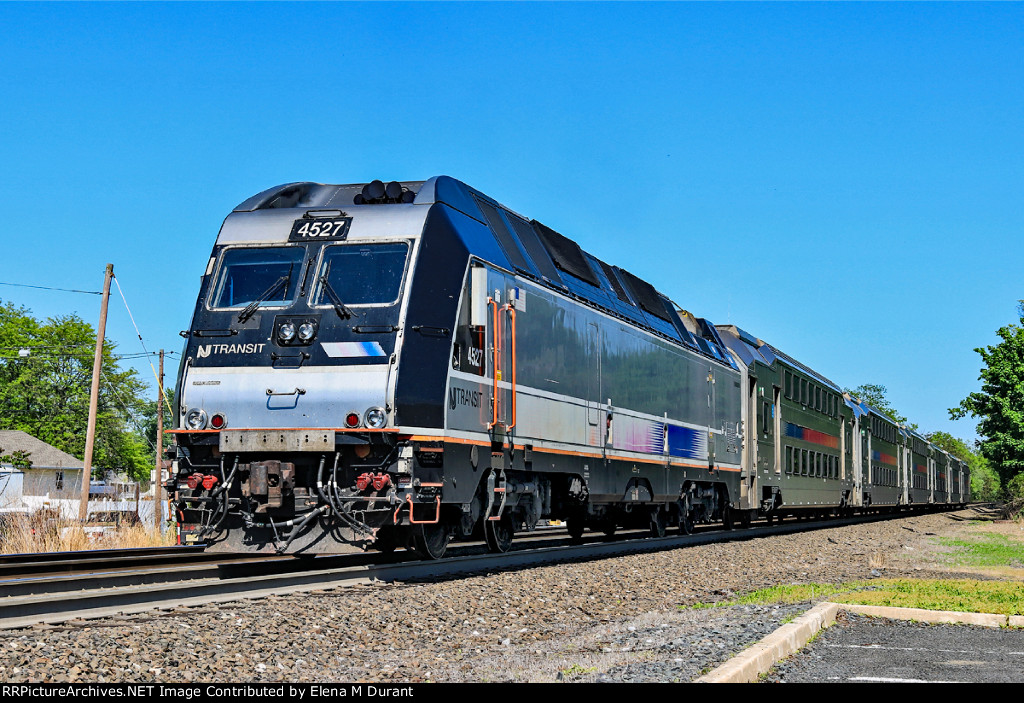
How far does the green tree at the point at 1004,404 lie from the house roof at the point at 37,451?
55.8 meters

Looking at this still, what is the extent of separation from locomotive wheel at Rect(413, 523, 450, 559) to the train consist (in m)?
0.03

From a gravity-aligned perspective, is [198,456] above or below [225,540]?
above

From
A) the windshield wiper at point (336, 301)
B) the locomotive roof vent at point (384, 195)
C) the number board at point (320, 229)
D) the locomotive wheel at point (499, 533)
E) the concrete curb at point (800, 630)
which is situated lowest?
the concrete curb at point (800, 630)

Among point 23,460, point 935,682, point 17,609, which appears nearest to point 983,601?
point 935,682

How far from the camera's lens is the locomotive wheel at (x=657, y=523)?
20.2 metres

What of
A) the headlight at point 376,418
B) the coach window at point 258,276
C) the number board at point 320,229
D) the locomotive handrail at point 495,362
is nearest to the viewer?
the headlight at point 376,418

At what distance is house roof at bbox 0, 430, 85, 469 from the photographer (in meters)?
70.8

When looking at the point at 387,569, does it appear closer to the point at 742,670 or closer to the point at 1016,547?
the point at 742,670

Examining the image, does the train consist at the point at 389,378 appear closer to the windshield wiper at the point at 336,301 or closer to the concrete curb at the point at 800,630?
the windshield wiper at the point at 336,301

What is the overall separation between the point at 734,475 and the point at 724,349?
2820mm

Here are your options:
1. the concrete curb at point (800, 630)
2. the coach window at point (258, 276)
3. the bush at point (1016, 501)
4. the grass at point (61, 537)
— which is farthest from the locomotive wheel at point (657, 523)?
the bush at point (1016, 501)

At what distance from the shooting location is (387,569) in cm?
1185

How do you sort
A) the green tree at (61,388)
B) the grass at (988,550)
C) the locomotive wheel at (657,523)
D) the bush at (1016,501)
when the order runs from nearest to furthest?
1. the grass at (988,550)
2. the locomotive wheel at (657,523)
3. the bush at (1016,501)
4. the green tree at (61,388)

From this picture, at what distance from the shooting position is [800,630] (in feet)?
25.4
